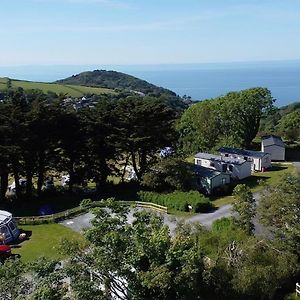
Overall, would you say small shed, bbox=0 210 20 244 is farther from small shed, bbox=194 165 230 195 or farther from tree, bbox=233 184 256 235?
small shed, bbox=194 165 230 195

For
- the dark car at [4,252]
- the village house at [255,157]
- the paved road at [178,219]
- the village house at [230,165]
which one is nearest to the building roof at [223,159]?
the village house at [230,165]

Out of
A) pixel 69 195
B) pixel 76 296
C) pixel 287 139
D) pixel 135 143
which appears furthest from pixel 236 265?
pixel 287 139

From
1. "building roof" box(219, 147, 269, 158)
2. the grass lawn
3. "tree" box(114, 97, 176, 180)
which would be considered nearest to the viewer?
the grass lawn

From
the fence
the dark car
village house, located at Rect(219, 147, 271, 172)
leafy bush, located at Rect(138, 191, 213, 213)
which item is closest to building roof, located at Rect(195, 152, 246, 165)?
village house, located at Rect(219, 147, 271, 172)

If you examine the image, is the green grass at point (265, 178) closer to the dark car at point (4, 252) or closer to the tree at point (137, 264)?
the dark car at point (4, 252)

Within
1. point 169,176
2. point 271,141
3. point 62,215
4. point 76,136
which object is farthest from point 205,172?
point 271,141

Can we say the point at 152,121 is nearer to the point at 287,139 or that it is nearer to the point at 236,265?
the point at 236,265
